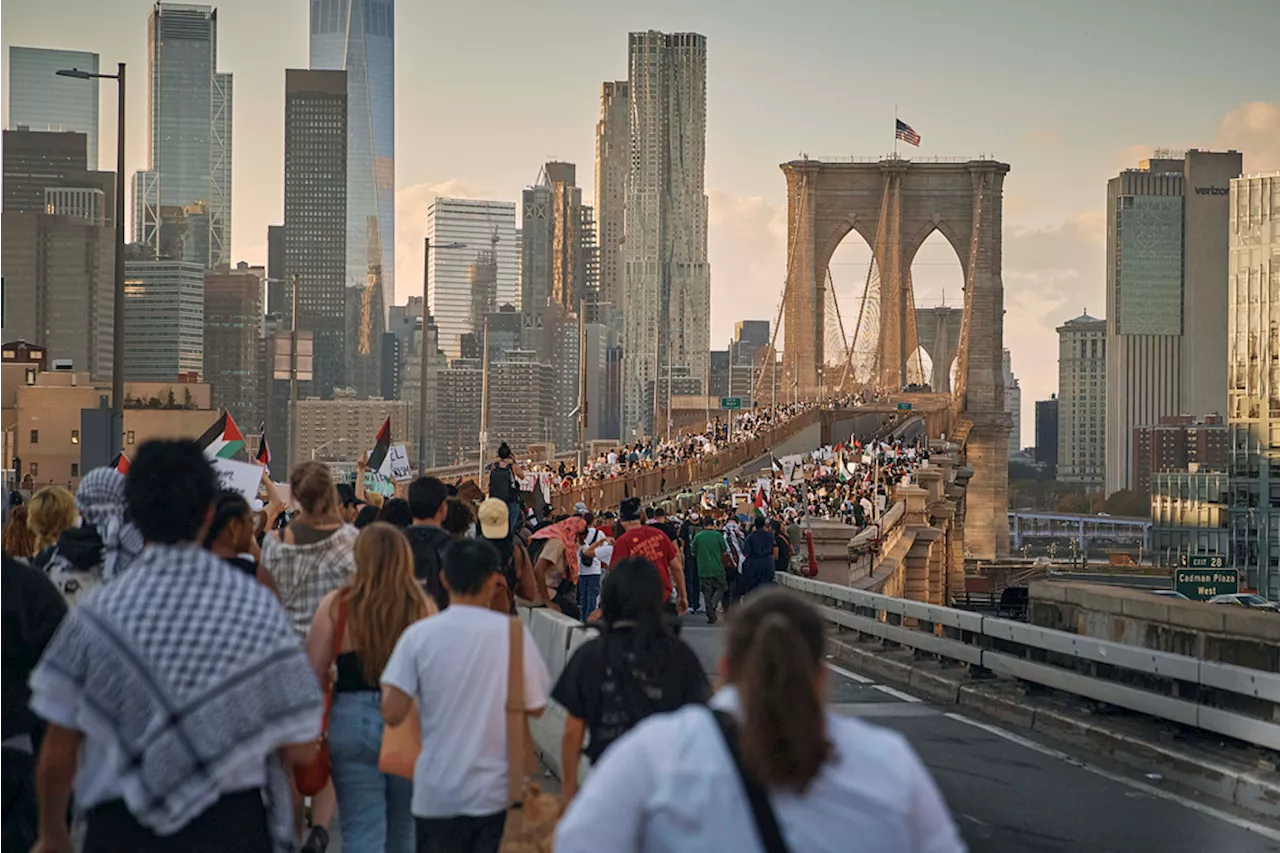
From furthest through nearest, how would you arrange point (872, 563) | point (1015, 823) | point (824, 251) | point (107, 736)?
point (824, 251), point (872, 563), point (1015, 823), point (107, 736)

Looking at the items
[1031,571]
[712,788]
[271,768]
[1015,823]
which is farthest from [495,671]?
[1031,571]

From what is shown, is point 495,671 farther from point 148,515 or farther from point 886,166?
point 886,166

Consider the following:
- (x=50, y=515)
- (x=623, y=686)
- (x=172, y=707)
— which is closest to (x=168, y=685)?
(x=172, y=707)

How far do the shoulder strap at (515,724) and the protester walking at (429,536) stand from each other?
1886 mm

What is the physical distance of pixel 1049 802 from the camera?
10117mm

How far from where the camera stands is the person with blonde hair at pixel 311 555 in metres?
7.20

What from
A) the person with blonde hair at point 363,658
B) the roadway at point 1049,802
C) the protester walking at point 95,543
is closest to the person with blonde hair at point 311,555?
the protester walking at point 95,543

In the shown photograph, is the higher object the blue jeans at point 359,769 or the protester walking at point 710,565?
the blue jeans at point 359,769

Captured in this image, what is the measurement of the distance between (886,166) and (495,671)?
378 feet

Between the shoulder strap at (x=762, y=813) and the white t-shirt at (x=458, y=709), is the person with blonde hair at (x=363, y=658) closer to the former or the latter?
the white t-shirt at (x=458, y=709)

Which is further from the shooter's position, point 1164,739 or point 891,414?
point 891,414

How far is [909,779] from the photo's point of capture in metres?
3.50

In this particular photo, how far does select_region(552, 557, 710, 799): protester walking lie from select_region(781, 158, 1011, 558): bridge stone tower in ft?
355

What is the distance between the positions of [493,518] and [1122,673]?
4768 mm
